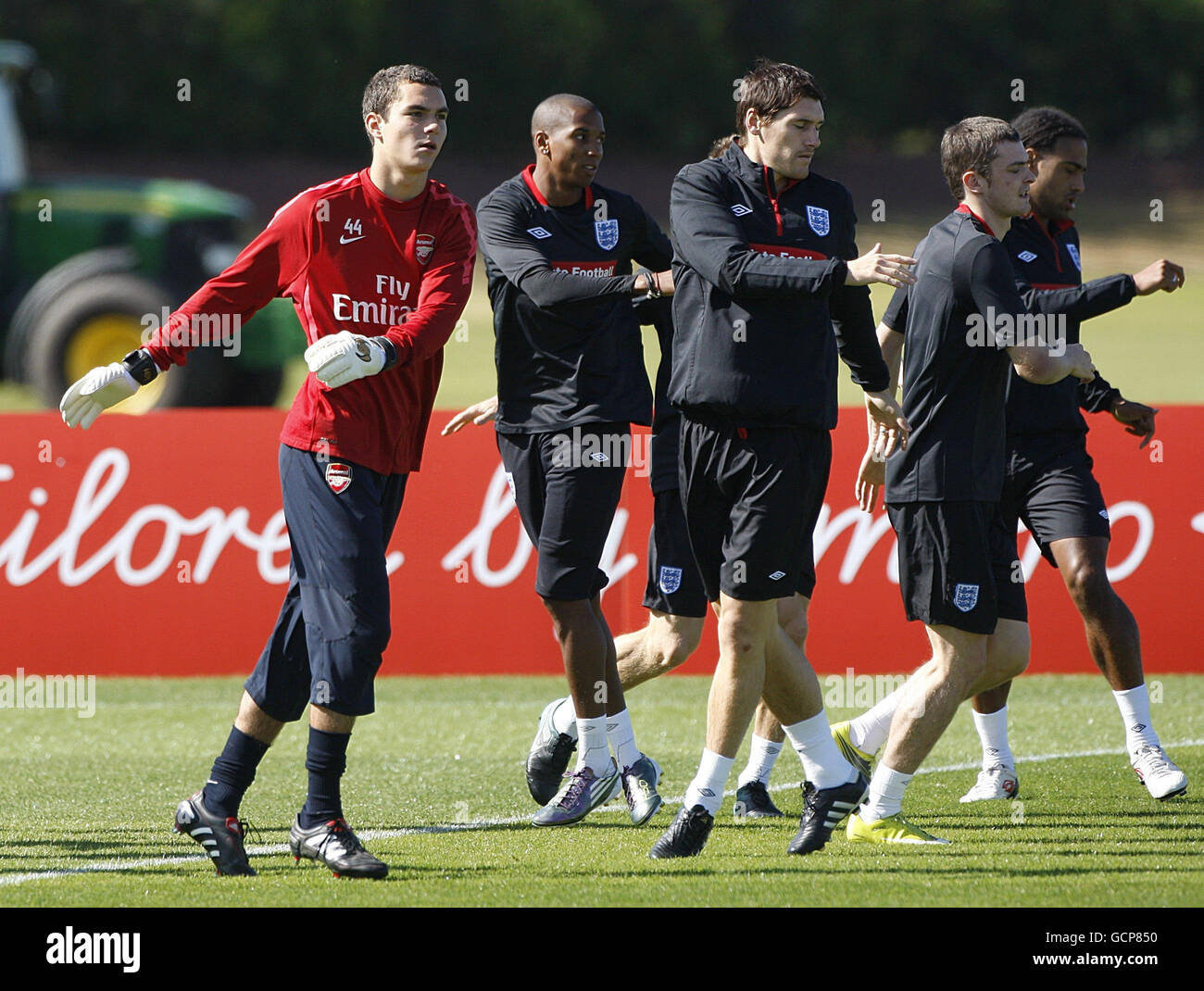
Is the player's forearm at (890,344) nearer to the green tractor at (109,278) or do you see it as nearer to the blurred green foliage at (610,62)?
the green tractor at (109,278)

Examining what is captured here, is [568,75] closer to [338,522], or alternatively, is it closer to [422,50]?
[422,50]

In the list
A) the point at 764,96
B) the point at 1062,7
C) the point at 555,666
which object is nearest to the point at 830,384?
the point at 764,96

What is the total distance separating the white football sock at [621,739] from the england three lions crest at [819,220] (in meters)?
1.89

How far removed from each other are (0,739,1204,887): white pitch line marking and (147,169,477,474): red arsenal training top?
1.33 metres

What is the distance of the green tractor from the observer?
18234 mm

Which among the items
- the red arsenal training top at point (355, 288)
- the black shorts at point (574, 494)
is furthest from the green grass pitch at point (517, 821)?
the red arsenal training top at point (355, 288)

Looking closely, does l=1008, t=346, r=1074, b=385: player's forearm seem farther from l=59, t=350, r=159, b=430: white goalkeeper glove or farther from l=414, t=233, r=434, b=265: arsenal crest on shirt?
l=59, t=350, r=159, b=430: white goalkeeper glove

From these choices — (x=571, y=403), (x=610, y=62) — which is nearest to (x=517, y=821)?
(x=571, y=403)

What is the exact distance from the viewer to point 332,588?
16.9 ft

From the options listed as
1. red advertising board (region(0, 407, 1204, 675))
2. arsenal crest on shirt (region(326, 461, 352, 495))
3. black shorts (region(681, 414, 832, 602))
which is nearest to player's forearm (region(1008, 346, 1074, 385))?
black shorts (region(681, 414, 832, 602))

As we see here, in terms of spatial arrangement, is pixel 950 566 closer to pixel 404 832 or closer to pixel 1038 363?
pixel 1038 363

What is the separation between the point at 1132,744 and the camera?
6.65 meters

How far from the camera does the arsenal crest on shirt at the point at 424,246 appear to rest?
534cm
